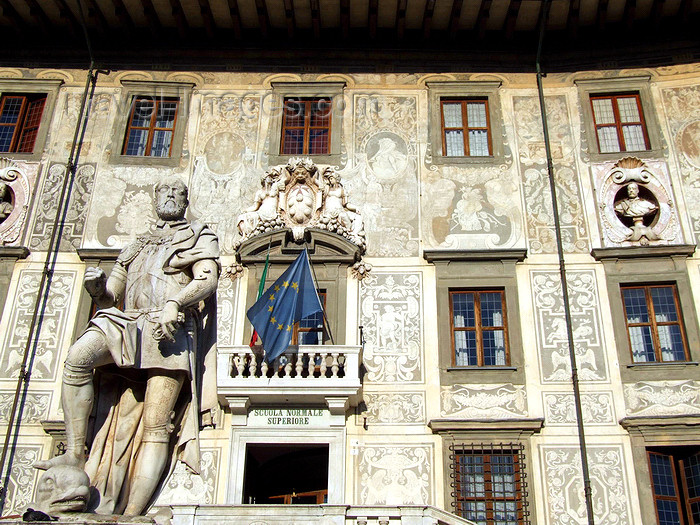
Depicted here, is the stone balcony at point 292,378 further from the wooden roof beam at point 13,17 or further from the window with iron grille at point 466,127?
the wooden roof beam at point 13,17

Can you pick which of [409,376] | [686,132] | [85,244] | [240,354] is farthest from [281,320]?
[686,132]

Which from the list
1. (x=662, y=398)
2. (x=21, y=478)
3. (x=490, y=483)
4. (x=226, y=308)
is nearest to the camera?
(x=490, y=483)

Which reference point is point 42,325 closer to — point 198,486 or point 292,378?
point 198,486

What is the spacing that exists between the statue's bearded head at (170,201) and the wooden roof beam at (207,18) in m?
11.4

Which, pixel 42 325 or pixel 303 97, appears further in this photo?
pixel 303 97

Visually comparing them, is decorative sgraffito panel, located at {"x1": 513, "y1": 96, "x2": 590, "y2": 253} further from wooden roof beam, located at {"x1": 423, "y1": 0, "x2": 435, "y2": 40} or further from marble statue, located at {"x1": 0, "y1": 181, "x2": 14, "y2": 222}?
marble statue, located at {"x1": 0, "y1": 181, "x2": 14, "y2": 222}

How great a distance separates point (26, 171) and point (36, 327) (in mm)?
3533

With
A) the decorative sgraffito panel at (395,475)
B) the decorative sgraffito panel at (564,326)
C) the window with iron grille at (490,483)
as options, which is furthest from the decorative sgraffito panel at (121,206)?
the window with iron grille at (490,483)

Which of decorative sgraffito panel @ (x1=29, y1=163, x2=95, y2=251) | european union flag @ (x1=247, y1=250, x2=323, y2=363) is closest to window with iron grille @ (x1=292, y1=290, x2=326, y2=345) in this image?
european union flag @ (x1=247, y1=250, x2=323, y2=363)

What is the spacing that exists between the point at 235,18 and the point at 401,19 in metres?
3.58

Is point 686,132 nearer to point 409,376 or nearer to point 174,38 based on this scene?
point 409,376

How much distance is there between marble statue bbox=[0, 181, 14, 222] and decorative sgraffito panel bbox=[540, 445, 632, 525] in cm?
1117

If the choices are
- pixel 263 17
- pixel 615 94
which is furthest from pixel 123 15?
pixel 615 94

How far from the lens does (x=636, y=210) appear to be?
15.9 metres
